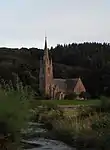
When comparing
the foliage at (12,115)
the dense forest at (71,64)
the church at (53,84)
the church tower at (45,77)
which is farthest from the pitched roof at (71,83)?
the foliage at (12,115)

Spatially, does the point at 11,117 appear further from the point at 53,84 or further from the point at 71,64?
the point at 71,64

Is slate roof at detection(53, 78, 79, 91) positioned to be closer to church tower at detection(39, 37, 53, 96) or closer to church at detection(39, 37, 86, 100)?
church at detection(39, 37, 86, 100)

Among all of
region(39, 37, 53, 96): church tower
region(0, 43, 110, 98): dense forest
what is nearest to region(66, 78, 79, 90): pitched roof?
region(0, 43, 110, 98): dense forest

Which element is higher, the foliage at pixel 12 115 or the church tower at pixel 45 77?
the church tower at pixel 45 77

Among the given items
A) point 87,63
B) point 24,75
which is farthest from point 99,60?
point 24,75

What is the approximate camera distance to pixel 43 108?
116ft

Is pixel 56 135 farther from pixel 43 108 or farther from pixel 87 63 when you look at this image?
pixel 87 63

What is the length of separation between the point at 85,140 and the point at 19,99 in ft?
12.6

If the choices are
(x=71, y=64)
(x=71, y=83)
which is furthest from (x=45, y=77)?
(x=71, y=64)

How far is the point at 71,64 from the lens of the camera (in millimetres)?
114062

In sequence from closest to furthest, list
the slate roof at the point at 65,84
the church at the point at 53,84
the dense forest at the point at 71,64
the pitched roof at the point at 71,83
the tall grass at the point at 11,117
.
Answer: the tall grass at the point at 11,117, the dense forest at the point at 71,64, the church at the point at 53,84, the slate roof at the point at 65,84, the pitched roof at the point at 71,83

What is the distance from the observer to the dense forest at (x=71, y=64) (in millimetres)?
78375

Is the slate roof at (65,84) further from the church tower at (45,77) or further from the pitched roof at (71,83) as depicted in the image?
the church tower at (45,77)

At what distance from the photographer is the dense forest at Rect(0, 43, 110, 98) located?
78375mm
